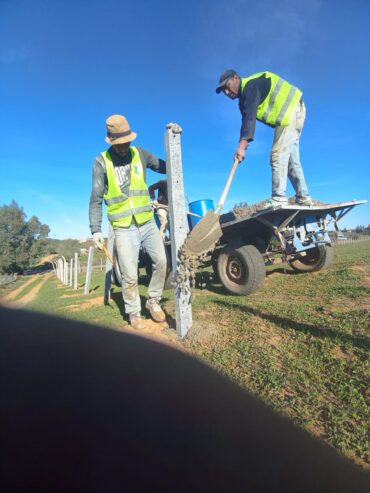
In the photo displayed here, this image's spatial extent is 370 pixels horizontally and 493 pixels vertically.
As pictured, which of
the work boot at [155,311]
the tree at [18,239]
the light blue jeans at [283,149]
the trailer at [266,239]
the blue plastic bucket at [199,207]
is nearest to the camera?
the work boot at [155,311]

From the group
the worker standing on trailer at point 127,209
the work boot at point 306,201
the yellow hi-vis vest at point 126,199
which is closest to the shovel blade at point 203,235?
the worker standing on trailer at point 127,209

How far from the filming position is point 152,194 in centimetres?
638

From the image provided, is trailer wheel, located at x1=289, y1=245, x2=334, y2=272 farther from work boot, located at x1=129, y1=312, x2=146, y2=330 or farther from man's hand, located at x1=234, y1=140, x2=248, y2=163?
work boot, located at x1=129, y1=312, x2=146, y2=330

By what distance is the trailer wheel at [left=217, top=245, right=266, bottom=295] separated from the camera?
4500 mm

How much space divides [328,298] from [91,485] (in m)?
3.58

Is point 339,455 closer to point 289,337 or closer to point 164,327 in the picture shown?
point 289,337

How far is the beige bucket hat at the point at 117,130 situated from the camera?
3311 mm

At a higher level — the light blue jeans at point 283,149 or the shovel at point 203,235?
the light blue jeans at point 283,149

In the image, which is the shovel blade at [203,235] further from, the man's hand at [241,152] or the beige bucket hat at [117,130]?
the beige bucket hat at [117,130]

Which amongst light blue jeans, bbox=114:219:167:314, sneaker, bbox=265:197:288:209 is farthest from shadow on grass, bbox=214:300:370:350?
sneaker, bbox=265:197:288:209

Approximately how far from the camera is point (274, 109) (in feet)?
13.6

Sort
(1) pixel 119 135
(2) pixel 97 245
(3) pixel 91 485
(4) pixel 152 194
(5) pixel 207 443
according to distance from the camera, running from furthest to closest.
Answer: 1. (4) pixel 152 194
2. (2) pixel 97 245
3. (1) pixel 119 135
4. (5) pixel 207 443
5. (3) pixel 91 485

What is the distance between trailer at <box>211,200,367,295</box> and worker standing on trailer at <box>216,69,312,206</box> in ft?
1.33

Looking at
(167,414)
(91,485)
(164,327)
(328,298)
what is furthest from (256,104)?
(91,485)
